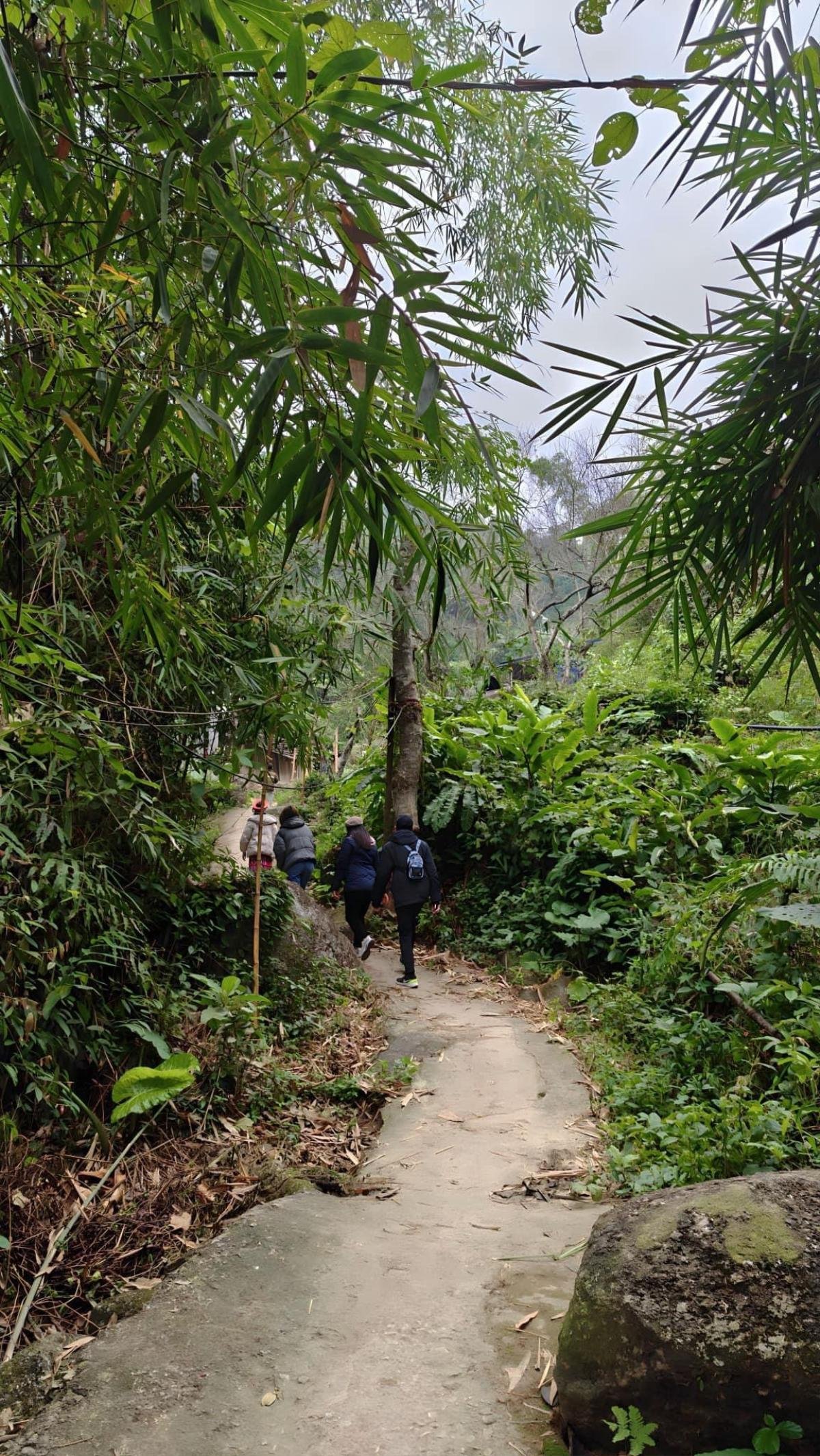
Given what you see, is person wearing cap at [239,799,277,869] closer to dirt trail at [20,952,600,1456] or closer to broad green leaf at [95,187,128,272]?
dirt trail at [20,952,600,1456]

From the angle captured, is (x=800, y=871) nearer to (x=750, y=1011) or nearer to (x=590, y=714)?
(x=750, y=1011)

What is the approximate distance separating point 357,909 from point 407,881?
0.77m

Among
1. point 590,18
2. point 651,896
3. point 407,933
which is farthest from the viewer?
point 407,933

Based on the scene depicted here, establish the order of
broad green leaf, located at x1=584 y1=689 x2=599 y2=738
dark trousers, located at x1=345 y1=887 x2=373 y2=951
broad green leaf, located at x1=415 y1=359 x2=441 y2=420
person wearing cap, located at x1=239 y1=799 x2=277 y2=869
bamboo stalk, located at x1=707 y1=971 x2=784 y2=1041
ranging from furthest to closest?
broad green leaf, located at x1=584 y1=689 x2=599 y2=738, dark trousers, located at x1=345 y1=887 x2=373 y2=951, person wearing cap, located at x1=239 y1=799 x2=277 y2=869, bamboo stalk, located at x1=707 y1=971 x2=784 y2=1041, broad green leaf, located at x1=415 y1=359 x2=441 y2=420

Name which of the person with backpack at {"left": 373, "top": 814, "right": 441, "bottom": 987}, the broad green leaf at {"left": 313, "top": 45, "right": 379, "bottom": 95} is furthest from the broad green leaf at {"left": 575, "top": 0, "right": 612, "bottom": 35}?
the person with backpack at {"left": 373, "top": 814, "right": 441, "bottom": 987}

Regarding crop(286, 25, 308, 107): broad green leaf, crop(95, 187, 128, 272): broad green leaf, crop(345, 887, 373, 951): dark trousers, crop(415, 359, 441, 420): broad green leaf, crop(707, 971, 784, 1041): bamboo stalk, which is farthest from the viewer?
crop(345, 887, 373, 951): dark trousers

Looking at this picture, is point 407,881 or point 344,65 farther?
point 407,881

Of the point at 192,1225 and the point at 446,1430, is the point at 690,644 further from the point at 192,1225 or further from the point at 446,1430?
the point at 192,1225

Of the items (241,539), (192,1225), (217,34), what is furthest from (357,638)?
(217,34)

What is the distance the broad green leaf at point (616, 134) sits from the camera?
1.64m

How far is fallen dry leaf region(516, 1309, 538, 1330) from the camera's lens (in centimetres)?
250

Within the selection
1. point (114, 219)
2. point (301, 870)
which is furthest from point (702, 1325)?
point (301, 870)

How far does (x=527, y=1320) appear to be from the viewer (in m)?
2.53

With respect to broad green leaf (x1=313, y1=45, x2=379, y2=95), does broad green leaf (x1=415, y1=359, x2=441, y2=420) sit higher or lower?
lower
